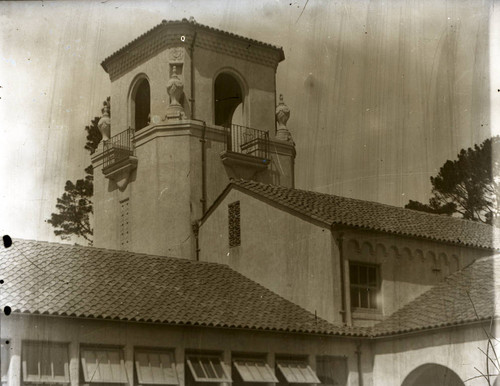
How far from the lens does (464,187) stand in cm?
2508

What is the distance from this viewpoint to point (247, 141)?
3039 centimetres

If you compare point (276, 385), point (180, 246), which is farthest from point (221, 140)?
point (276, 385)

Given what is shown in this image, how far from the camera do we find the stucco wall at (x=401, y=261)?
2477 centimetres

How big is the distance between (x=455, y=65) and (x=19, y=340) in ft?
36.7

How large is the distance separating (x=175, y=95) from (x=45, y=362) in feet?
40.4

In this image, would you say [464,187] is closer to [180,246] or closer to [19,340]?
[180,246]

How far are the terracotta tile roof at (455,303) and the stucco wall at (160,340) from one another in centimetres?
159

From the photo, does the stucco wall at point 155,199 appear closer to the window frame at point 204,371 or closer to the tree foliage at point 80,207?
the tree foliage at point 80,207

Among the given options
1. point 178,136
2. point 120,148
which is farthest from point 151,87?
point 120,148

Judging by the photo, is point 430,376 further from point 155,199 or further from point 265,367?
point 155,199

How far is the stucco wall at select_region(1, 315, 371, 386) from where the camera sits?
1859 cm

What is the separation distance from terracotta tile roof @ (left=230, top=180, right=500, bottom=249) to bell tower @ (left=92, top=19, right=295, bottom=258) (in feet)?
8.60

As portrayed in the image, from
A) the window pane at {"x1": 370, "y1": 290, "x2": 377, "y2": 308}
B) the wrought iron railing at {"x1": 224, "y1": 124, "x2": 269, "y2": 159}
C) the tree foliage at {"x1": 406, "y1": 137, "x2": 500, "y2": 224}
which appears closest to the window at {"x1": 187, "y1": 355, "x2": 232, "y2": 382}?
the window pane at {"x1": 370, "y1": 290, "x2": 377, "y2": 308}

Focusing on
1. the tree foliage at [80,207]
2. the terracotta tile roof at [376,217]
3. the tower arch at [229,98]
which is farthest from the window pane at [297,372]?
the tower arch at [229,98]
